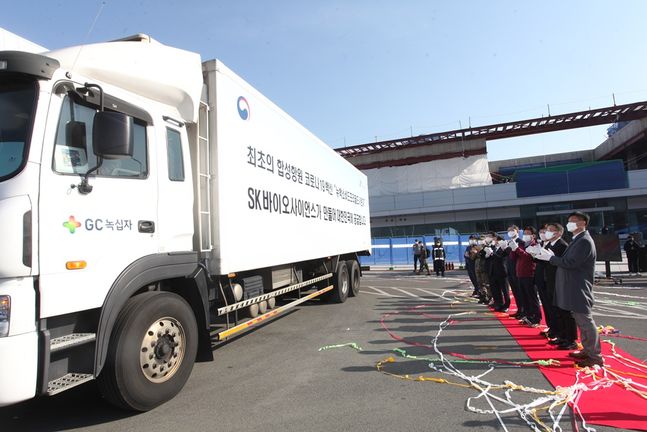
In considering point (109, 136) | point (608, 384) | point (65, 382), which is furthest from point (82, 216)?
point (608, 384)

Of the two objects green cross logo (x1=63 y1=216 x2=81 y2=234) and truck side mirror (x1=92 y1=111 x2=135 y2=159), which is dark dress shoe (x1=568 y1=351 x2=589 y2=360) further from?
green cross logo (x1=63 y1=216 x2=81 y2=234)

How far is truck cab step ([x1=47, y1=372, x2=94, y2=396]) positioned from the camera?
2.99 m

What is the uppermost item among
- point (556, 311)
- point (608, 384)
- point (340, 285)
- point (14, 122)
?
point (14, 122)

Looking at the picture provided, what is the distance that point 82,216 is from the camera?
130 inches

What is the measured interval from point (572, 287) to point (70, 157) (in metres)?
5.53

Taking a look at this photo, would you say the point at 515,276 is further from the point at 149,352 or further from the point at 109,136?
the point at 109,136

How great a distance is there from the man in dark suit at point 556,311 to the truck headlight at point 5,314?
239 inches

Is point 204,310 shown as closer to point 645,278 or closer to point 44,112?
point 44,112

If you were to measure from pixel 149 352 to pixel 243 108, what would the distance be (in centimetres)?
323

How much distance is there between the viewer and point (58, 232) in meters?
3.10

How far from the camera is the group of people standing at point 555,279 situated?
4984mm

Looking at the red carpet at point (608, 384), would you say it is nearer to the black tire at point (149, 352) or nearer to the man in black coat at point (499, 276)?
the man in black coat at point (499, 276)

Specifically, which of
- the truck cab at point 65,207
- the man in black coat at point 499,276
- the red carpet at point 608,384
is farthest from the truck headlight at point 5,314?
the man in black coat at point 499,276

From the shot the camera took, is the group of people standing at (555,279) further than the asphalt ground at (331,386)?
Yes
